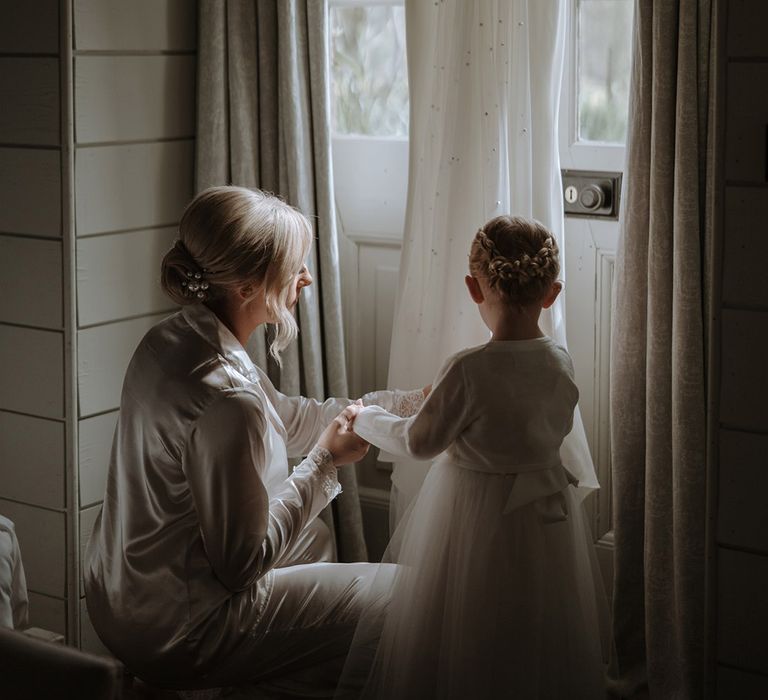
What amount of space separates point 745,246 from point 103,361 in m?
1.43

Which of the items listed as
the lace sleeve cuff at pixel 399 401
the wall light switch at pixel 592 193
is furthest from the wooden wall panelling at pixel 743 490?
the wall light switch at pixel 592 193

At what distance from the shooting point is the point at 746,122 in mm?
1796

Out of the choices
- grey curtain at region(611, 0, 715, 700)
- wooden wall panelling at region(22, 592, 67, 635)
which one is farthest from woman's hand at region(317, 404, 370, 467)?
wooden wall panelling at region(22, 592, 67, 635)

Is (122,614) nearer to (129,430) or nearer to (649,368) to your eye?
(129,430)

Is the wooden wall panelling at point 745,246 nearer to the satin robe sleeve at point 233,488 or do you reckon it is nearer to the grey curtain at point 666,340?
the grey curtain at point 666,340

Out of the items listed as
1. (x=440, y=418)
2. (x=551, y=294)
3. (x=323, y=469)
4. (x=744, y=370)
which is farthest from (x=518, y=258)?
(x=323, y=469)

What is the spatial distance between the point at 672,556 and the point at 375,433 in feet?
2.06

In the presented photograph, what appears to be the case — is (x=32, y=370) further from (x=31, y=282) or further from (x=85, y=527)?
(x=85, y=527)

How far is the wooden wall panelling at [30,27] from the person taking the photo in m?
2.41

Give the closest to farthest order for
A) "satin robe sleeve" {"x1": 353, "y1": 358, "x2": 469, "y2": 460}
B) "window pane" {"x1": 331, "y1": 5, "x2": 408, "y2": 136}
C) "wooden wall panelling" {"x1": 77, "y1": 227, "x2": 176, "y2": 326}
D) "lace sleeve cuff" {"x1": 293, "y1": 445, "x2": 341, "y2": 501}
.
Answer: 1. "satin robe sleeve" {"x1": 353, "y1": 358, "x2": 469, "y2": 460}
2. "lace sleeve cuff" {"x1": 293, "y1": 445, "x2": 341, "y2": 501}
3. "wooden wall panelling" {"x1": 77, "y1": 227, "x2": 176, "y2": 326}
4. "window pane" {"x1": 331, "y1": 5, "x2": 408, "y2": 136}

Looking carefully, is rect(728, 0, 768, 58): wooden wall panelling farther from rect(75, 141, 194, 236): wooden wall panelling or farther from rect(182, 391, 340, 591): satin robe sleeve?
rect(75, 141, 194, 236): wooden wall panelling

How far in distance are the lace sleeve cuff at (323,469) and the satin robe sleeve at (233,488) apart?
0.14 meters

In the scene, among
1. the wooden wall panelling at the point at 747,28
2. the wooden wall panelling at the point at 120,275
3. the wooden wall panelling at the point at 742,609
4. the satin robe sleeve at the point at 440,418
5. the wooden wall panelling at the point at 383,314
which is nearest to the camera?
the wooden wall panelling at the point at 747,28

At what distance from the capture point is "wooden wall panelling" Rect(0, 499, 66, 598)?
2.59 meters
